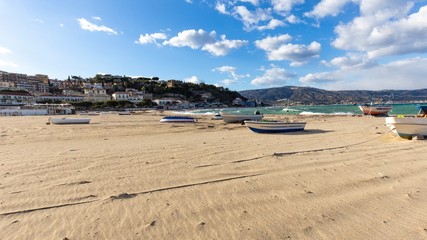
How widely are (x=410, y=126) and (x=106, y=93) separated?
117207 mm

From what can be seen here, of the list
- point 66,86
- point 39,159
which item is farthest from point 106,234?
point 66,86

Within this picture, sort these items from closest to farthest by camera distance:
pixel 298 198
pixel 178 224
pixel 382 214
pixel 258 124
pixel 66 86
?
1. pixel 178 224
2. pixel 382 214
3. pixel 298 198
4. pixel 258 124
5. pixel 66 86

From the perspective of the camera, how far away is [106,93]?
11012 centimetres

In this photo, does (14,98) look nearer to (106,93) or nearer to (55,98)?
(55,98)

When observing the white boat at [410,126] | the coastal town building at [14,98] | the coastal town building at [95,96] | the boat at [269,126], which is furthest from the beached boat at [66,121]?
the coastal town building at [95,96]

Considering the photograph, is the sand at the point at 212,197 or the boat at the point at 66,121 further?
the boat at the point at 66,121

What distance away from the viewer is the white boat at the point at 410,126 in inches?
398

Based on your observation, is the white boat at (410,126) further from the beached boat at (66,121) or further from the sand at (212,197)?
the beached boat at (66,121)

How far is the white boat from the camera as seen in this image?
33.2 ft

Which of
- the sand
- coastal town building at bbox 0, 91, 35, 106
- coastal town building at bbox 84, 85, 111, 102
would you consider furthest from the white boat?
coastal town building at bbox 84, 85, 111, 102

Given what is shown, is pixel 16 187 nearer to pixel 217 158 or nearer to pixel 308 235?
pixel 217 158

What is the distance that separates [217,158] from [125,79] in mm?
157551

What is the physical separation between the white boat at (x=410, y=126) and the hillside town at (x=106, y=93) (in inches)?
3239

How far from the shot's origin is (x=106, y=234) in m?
2.77
